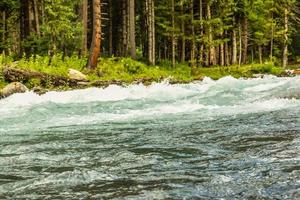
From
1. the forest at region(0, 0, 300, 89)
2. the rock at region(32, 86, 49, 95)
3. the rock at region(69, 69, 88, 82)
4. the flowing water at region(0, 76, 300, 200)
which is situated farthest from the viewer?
the forest at region(0, 0, 300, 89)

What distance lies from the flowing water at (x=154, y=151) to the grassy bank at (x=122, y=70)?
7.20 metres

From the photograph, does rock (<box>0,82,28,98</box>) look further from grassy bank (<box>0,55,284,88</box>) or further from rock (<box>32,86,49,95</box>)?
grassy bank (<box>0,55,284,88</box>)

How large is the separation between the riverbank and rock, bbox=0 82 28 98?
84 centimetres

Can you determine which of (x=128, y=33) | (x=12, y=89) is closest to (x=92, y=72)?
(x=12, y=89)

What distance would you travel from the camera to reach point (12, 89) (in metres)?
18.5

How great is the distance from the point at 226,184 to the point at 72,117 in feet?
26.2

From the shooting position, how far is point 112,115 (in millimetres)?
13156

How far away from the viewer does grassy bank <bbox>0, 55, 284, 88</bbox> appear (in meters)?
22.2

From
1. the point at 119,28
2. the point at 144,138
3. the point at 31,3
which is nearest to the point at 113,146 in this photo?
the point at 144,138

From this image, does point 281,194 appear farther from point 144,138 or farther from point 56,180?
point 144,138

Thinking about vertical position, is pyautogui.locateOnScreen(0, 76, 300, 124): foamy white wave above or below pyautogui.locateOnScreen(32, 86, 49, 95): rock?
below

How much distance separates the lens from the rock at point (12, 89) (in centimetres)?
1827

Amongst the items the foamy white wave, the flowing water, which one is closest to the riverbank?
the foamy white wave

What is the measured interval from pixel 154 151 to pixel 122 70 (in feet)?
62.7
